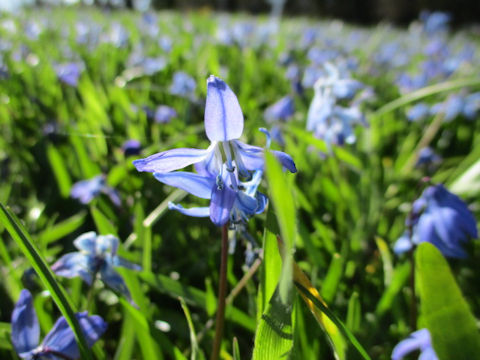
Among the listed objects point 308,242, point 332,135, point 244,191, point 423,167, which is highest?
point 244,191

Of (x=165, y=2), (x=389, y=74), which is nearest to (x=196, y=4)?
(x=165, y=2)

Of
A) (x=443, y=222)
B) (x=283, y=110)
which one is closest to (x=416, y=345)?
(x=443, y=222)

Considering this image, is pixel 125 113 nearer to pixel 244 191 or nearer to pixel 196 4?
pixel 244 191

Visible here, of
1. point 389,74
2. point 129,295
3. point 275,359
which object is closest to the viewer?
point 275,359

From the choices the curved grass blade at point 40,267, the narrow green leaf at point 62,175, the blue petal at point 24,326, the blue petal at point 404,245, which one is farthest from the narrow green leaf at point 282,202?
the narrow green leaf at point 62,175

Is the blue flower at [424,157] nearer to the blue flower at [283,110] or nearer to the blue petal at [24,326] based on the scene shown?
the blue flower at [283,110]

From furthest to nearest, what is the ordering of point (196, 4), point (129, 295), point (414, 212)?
point (196, 4) → point (414, 212) → point (129, 295)

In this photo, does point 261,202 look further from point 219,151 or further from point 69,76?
point 69,76
